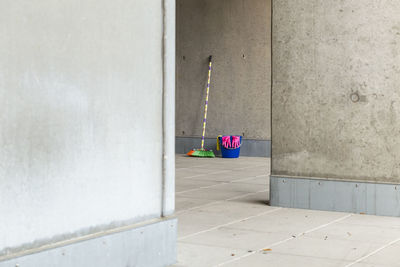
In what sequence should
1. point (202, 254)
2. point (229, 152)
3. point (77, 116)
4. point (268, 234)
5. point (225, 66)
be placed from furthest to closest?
1. point (225, 66)
2. point (229, 152)
3. point (268, 234)
4. point (202, 254)
5. point (77, 116)

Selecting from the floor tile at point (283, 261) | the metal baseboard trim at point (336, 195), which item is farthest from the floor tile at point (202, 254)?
the metal baseboard trim at point (336, 195)

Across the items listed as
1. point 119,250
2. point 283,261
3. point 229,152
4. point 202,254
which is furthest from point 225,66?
point 119,250

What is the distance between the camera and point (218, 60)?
1784 centimetres

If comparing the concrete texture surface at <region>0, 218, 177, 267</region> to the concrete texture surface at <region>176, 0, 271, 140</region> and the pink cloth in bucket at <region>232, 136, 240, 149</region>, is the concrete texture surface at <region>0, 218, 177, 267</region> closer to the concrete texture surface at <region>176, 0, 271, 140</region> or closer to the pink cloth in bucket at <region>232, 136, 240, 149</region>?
the pink cloth in bucket at <region>232, 136, 240, 149</region>

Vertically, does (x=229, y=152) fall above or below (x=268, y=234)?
above

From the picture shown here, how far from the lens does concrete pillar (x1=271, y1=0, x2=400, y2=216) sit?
25.0ft

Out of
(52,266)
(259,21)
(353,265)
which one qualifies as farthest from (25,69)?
(259,21)

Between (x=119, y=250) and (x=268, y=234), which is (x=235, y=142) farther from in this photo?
(x=119, y=250)

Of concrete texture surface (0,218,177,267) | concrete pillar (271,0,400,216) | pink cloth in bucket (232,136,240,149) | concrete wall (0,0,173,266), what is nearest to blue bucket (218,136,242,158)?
pink cloth in bucket (232,136,240,149)

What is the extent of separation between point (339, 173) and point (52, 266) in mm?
4736

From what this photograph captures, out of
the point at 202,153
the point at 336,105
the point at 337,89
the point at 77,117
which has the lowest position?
the point at 202,153

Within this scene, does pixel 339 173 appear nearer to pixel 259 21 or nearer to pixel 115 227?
pixel 115 227

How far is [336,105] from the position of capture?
7.96 m

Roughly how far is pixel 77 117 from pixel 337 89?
4.47 m
